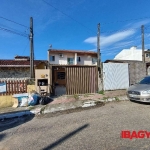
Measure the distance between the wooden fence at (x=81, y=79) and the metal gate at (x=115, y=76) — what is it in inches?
35.5

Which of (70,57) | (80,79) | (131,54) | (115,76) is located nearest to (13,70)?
(70,57)

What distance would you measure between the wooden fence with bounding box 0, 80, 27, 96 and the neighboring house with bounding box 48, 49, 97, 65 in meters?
17.8

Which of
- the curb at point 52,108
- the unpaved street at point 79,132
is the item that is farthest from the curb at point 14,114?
the unpaved street at point 79,132

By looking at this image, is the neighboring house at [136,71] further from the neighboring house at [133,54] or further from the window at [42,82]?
the neighboring house at [133,54]

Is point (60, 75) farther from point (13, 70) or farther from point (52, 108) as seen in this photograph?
point (52, 108)

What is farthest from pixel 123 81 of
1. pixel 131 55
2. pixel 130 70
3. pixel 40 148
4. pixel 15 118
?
pixel 131 55

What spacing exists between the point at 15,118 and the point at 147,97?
653 centimetres

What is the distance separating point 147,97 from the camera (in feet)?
23.5

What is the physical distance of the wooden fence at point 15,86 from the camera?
9414mm

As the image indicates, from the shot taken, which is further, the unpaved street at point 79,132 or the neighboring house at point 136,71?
the neighboring house at point 136,71

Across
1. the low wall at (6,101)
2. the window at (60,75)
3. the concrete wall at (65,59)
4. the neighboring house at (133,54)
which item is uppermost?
the neighboring house at (133,54)

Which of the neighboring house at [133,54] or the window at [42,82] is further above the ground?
the neighboring house at [133,54]

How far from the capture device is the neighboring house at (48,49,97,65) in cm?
2755

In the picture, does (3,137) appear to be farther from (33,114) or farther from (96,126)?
(96,126)
